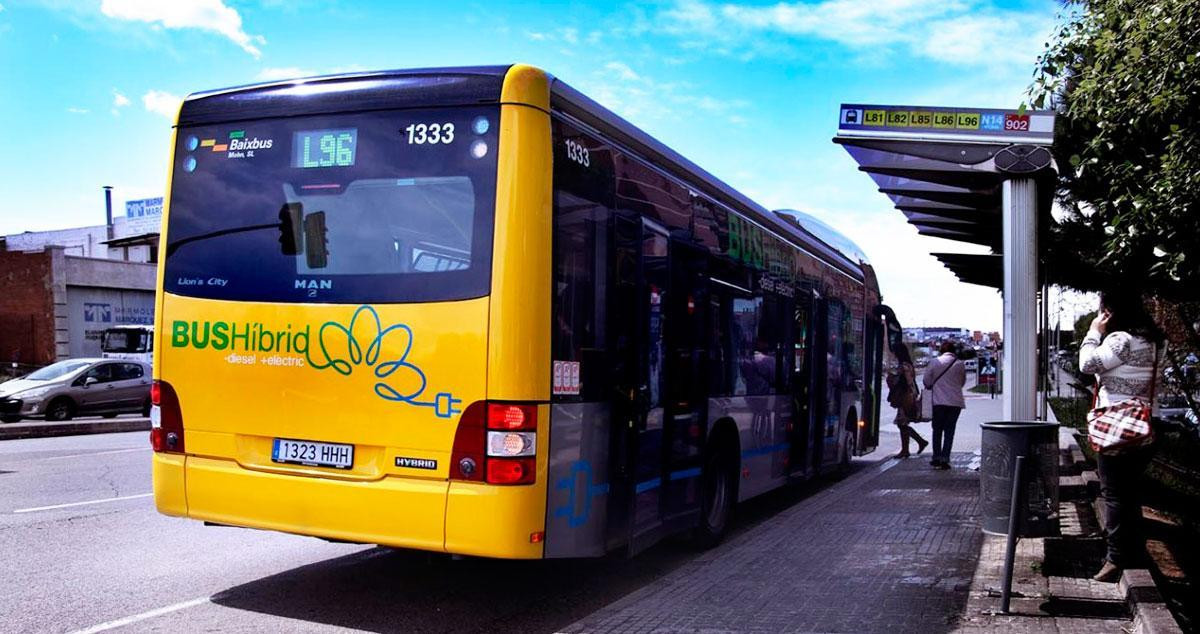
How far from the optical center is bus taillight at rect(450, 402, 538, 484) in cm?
538

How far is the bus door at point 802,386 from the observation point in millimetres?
10773

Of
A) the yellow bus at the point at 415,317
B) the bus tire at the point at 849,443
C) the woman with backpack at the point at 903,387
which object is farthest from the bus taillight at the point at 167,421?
the woman with backpack at the point at 903,387

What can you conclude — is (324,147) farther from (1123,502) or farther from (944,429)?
(944,429)

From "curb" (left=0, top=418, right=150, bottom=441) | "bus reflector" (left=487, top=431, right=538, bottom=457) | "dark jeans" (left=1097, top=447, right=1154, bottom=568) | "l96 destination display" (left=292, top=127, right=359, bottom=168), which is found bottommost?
"curb" (left=0, top=418, right=150, bottom=441)

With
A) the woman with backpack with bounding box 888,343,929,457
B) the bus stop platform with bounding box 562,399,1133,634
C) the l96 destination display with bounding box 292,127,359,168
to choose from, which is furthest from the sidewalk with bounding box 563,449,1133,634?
the woman with backpack with bounding box 888,343,929,457

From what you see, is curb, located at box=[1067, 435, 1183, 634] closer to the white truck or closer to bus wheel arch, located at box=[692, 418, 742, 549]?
bus wheel arch, located at box=[692, 418, 742, 549]

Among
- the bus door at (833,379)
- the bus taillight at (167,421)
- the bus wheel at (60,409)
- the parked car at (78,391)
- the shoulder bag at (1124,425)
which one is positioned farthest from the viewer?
the bus wheel at (60,409)

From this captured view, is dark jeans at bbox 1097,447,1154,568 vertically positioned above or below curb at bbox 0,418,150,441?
above

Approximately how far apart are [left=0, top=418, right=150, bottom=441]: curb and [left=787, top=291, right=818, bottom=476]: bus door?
15.2 metres

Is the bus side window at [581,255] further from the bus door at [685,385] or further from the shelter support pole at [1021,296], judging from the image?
the shelter support pole at [1021,296]

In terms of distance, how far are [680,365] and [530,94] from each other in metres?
2.62

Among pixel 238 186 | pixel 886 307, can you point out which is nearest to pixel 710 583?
pixel 238 186

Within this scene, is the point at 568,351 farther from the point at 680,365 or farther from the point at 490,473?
the point at 680,365

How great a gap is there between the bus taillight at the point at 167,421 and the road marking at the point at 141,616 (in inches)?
35.8
